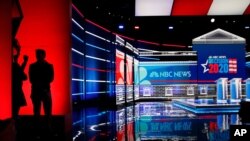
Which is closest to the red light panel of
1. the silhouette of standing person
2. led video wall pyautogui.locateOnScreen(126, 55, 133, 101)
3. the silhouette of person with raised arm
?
led video wall pyautogui.locateOnScreen(126, 55, 133, 101)

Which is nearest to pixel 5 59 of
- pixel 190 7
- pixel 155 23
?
pixel 190 7

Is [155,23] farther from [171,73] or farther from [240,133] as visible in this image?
[240,133]

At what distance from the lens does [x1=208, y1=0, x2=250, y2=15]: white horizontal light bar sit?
12.4 meters

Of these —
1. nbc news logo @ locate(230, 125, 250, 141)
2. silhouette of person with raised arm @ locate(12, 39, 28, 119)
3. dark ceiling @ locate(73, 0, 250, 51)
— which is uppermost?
dark ceiling @ locate(73, 0, 250, 51)

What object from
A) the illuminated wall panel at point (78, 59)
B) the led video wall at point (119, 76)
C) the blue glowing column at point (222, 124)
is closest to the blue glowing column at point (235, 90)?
the led video wall at point (119, 76)

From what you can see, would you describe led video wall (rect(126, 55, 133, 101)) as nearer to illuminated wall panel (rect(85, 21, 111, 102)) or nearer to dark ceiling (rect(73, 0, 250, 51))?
illuminated wall panel (rect(85, 21, 111, 102))

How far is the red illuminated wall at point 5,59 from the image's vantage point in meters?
4.01

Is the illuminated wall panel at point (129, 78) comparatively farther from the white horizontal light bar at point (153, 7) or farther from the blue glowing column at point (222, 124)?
the blue glowing column at point (222, 124)

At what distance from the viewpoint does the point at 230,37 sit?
52.1 ft

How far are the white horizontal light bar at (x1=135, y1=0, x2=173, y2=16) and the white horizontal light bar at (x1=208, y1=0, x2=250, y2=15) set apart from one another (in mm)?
1466

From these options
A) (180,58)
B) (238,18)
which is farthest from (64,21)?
(180,58)

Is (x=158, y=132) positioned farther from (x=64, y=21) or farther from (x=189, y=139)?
(x=64, y=21)

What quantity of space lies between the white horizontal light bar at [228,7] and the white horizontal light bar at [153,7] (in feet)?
4.81

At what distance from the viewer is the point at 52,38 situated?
602 centimetres
